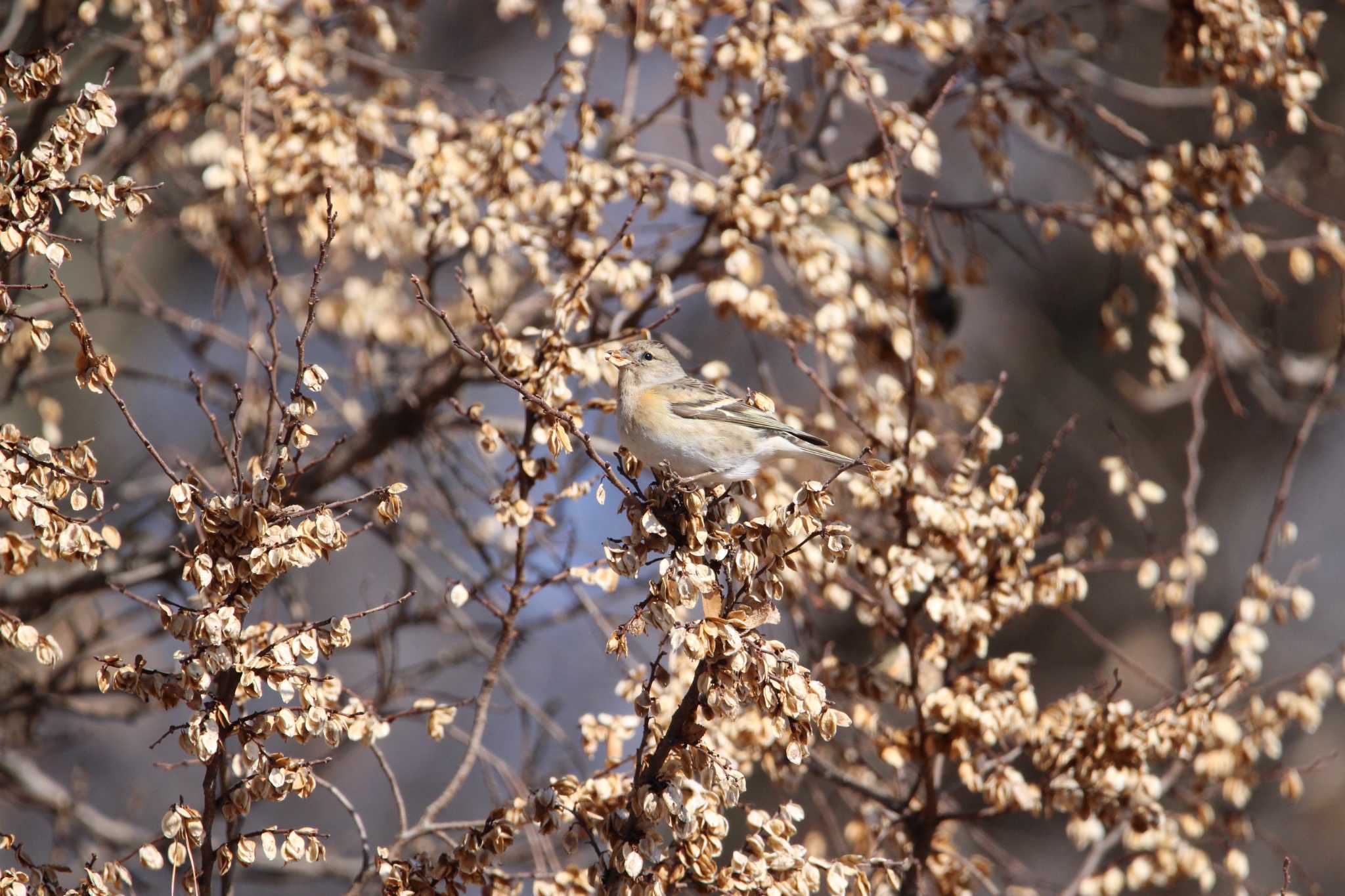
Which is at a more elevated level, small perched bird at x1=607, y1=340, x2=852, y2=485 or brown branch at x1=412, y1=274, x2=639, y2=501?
brown branch at x1=412, y1=274, x2=639, y2=501

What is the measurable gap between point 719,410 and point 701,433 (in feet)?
0.46

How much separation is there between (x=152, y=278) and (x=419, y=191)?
5188mm

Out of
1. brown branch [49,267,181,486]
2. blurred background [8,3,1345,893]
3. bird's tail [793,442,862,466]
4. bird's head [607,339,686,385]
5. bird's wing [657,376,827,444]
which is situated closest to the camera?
brown branch [49,267,181,486]

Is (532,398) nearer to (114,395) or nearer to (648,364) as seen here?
(114,395)

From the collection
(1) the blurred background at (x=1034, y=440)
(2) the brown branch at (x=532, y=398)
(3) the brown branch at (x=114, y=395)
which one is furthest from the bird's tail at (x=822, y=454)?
(1) the blurred background at (x=1034, y=440)

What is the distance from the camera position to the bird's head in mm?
3912

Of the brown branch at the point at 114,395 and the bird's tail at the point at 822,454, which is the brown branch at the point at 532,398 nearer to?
the brown branch at the point at 114,395

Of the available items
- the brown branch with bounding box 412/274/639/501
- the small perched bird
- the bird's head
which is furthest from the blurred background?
the brown branch with bounding box 412/274/639/501

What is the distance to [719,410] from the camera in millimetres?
3744

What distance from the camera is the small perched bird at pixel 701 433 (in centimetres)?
357

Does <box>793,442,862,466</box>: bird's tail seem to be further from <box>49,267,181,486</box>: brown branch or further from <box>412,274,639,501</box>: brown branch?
<box>49,267,181,486</box>: brown branch

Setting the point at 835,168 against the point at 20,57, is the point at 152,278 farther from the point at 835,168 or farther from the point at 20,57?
the point at 20,57

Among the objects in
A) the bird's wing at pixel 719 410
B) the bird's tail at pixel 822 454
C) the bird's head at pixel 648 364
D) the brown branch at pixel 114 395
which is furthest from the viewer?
the bird's head at pixel 648 364

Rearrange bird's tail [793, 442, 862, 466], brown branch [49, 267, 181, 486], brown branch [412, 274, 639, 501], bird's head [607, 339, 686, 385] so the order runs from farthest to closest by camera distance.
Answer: bird's head [607, 339, 686, 385] → bird's tail [793, 442, 862, 466] → brown branch [412, 274, 639, 501] → brown branch [49, 267, 181, 486]
